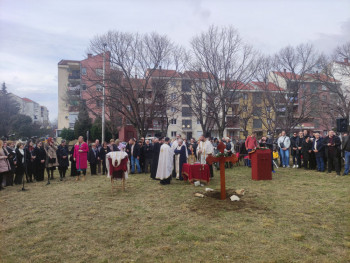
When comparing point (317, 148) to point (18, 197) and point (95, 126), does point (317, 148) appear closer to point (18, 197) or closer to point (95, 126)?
Answer: point (18, 197)

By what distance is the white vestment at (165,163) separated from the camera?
10.3m

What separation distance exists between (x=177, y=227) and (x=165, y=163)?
5.08m

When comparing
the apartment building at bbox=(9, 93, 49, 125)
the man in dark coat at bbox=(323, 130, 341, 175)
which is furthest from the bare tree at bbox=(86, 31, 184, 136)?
the apartment building at bbox=(9, 93, 49, 125)

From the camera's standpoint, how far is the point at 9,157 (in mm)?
10508

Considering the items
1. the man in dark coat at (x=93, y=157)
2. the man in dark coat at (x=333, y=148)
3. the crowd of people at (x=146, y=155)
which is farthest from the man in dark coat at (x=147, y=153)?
the man in dark coat at (x=333, y=148)

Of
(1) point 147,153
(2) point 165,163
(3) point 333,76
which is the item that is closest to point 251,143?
(1) point 147,153

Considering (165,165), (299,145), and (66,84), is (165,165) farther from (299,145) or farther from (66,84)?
(66,84)

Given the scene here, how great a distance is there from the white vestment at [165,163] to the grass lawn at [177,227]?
149cm

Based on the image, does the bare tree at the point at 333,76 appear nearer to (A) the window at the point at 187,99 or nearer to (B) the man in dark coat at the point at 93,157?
(A) the window at the point at 187,99

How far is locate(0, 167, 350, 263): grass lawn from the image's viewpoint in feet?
13.5

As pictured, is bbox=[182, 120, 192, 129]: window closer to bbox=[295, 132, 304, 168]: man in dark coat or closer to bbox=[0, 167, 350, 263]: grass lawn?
bbox=[295, 132, 304, 168]: man in dark coat

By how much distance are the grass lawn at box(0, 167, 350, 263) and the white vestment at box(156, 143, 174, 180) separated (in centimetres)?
149

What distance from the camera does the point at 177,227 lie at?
17.3ft

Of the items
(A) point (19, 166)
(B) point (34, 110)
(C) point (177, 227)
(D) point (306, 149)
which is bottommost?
(C) point (177, 227)
